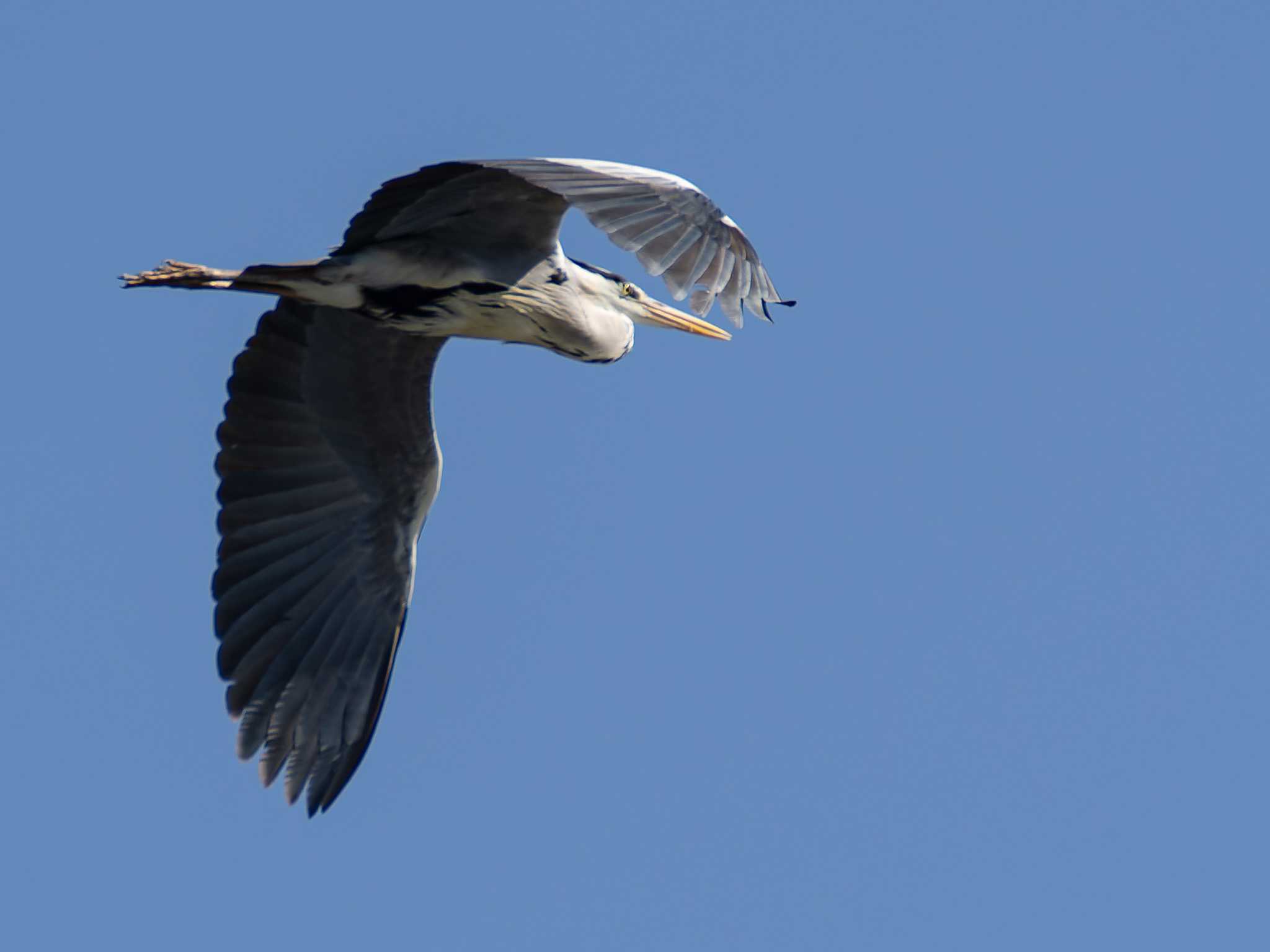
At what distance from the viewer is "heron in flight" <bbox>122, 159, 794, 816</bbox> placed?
696cm

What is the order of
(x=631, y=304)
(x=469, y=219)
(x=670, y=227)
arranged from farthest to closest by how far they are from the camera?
(x=631, y=304)
(x=469, y=219)
(x=670, y=227)

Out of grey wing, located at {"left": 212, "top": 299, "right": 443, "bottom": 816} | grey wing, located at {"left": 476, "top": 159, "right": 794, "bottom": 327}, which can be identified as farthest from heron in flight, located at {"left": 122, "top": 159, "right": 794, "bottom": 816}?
grey wing, located at {"left": 476, "top": 159, "right": 794, "bottom": 327}

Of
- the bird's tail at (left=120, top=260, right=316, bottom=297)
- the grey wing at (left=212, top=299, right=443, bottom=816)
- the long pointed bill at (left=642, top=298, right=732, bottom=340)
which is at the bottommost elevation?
the grey wing at (left=212, top=299, right=443, bottom=816)

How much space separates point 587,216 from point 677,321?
2.70 meters

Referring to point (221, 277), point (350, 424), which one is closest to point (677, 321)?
point (350, 424)

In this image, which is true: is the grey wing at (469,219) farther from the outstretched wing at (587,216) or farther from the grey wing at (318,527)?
the grey wing at (318,527)

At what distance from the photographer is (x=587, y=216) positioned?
18.2 feet

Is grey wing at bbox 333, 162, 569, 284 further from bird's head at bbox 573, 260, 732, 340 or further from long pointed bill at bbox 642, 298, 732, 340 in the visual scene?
long pointed bill at bbox 642, 298, 732, 340

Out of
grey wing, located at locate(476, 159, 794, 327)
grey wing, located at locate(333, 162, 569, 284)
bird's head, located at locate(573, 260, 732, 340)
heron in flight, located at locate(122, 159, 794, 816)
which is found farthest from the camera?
bird's head, located at locate(573, 260, 732, 340)

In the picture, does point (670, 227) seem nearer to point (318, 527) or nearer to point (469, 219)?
point (469, 219)

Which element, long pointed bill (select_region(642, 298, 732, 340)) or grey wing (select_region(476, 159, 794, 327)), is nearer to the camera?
grey wing (select_region(476, 159, 794, 327))

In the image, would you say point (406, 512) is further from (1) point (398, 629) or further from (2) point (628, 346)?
(2) point (628, 346)

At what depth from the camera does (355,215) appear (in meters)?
6.86

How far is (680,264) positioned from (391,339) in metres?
2.35
